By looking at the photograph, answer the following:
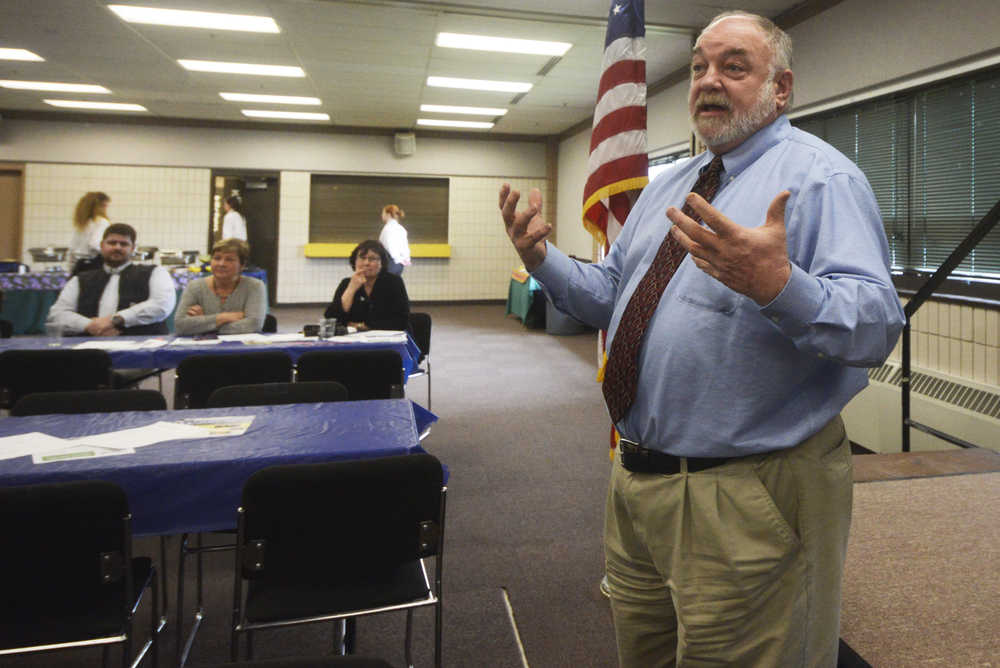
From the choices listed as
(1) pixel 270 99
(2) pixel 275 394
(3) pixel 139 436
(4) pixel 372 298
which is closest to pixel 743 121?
(3) pixel 139 436

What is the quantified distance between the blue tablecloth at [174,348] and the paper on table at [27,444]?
1239 mm

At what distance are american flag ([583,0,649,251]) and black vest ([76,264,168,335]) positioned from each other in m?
2.93

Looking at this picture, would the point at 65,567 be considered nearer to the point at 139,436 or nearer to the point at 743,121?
the point at 139,436

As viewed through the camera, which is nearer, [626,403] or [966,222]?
[626,403]

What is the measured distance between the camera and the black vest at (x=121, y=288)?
13.2 feet

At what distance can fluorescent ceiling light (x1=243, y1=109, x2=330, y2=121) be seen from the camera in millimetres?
10180

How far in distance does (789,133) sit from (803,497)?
2.07 ft

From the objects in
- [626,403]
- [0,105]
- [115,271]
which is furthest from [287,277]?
[626,403]

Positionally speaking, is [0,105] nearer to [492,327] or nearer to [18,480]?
[492,327]

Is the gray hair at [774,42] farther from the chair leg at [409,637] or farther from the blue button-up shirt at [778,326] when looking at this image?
the chair leg at [409,637]

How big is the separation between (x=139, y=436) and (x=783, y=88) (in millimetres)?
1949

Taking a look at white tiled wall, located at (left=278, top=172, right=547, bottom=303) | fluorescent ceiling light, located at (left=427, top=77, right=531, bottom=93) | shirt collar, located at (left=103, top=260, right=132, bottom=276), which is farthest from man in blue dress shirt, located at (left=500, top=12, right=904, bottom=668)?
white tiled wall, located at (left=278, top=172, right=547, bottom=303)

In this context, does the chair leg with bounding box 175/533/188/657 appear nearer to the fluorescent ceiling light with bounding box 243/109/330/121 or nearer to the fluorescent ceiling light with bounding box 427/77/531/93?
the fluorescent ceiling light with bounding box 427/77/531/93

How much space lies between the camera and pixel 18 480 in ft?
5.34
